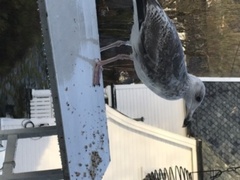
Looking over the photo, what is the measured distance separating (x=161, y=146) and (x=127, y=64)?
3.60ft

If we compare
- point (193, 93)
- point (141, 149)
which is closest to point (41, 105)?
point (141, 149)

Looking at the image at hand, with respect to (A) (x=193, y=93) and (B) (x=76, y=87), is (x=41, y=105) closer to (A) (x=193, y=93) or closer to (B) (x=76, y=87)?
(A) (x=193, y=93)

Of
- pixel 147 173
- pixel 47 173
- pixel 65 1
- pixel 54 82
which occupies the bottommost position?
pixel 147 173

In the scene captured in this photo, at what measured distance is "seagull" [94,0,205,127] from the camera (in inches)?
70.4

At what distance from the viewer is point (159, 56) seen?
183 cm

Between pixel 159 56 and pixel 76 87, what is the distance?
0.47 meters

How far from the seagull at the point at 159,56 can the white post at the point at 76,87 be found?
268 millimetres

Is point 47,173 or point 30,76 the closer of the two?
point 47,173

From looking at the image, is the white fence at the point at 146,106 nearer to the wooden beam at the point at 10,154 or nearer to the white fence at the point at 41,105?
the white fence at the point at 41,105

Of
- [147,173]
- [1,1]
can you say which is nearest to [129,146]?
[147,173]

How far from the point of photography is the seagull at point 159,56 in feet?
5.87

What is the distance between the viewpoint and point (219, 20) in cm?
A: 514

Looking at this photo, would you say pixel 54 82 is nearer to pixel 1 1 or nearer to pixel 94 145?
pixel 94 145

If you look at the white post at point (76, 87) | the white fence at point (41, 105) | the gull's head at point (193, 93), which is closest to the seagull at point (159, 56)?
the gull's head at point (193, 93)
